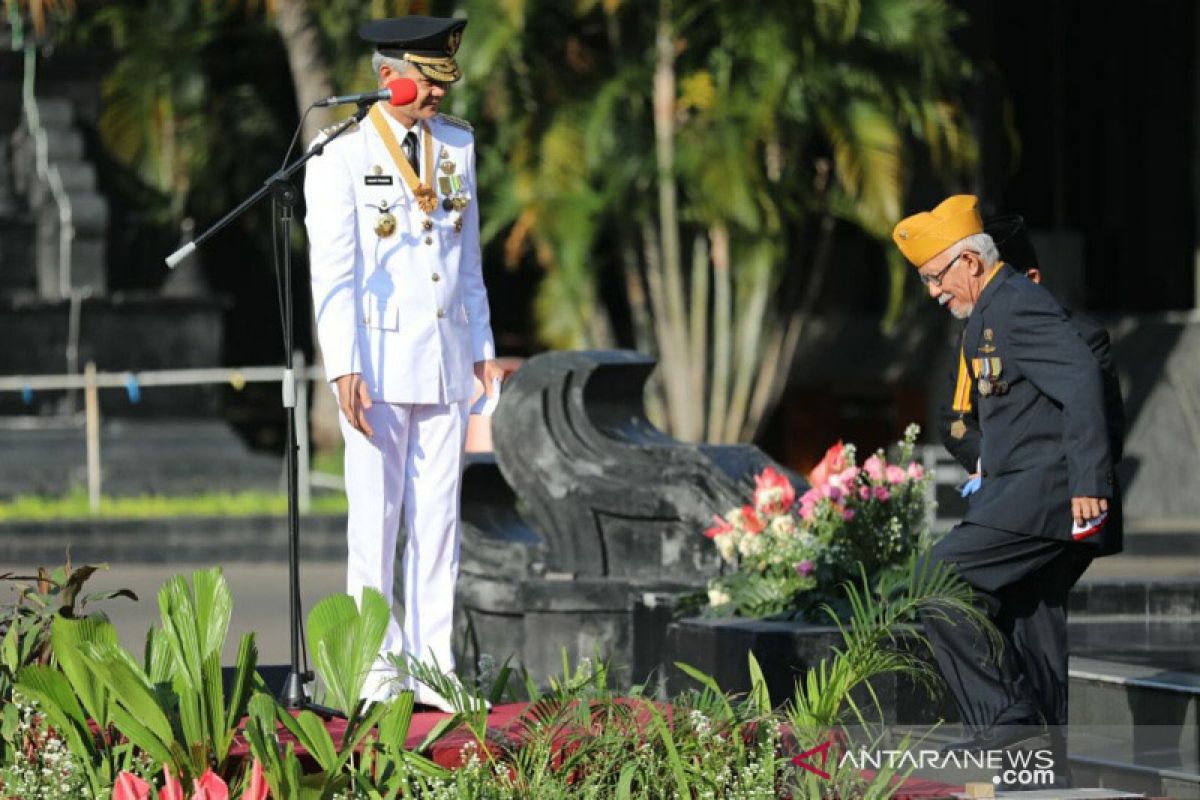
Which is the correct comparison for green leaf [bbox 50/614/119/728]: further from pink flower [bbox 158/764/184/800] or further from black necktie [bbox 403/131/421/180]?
black necktie [bbox 403/131/421/180]

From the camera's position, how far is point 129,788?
5.04m

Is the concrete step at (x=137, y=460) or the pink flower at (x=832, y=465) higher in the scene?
the pink flower at (x=832, y=465)

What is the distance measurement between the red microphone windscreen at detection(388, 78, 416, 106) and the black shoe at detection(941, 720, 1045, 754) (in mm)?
2246

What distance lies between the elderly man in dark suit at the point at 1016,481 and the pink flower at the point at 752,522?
156 cm

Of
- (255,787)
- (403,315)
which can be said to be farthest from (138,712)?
(403,315)

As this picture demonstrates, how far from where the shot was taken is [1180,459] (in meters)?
18.9

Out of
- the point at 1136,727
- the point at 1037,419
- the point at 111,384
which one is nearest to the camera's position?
the point at 1037,419

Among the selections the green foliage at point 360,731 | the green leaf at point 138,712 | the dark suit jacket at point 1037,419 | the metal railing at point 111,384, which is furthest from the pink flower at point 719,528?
the metal railing at point 111,384

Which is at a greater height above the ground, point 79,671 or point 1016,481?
point 1016,481

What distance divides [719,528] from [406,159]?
2.28 m

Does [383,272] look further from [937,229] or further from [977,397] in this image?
[977,397]

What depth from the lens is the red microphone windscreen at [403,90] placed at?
260 inches

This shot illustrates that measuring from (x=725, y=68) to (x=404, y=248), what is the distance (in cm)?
1245

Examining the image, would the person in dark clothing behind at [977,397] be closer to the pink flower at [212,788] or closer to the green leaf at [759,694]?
the green leaf at [759,694]
